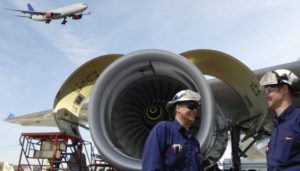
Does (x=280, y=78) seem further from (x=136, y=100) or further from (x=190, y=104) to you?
(x=136, y=100)

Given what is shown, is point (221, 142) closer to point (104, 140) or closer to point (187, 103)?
point (104, 140)

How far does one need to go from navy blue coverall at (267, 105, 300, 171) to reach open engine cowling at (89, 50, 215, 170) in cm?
193

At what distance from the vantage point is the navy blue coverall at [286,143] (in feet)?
6.45

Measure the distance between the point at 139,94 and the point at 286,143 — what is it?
336cm

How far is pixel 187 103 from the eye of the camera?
7.86ft

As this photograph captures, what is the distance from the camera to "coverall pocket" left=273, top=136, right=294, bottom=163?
197 centimetres

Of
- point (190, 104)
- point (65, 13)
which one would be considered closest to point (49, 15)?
A: point (65, 13)

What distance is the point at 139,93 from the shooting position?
5.23m

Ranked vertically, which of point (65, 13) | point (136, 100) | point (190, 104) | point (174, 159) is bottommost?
point (174, 159)

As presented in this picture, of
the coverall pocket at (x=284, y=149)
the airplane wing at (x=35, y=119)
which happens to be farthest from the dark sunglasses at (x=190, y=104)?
the airplane wing at (x=35, y=119)

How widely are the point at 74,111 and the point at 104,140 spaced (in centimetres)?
130

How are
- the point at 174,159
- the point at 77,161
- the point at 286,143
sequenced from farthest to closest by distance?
the point at 77,161 < the point at 174,159 < the point at 286,143

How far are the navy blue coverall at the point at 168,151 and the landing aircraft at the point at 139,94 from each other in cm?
173

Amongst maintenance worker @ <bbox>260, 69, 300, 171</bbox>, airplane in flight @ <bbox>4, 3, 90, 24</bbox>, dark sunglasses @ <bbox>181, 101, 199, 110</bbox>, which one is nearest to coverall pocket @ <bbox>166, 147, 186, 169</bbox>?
dark sunglasses @ <bbox>181, 101, 199, 110</bbox>
